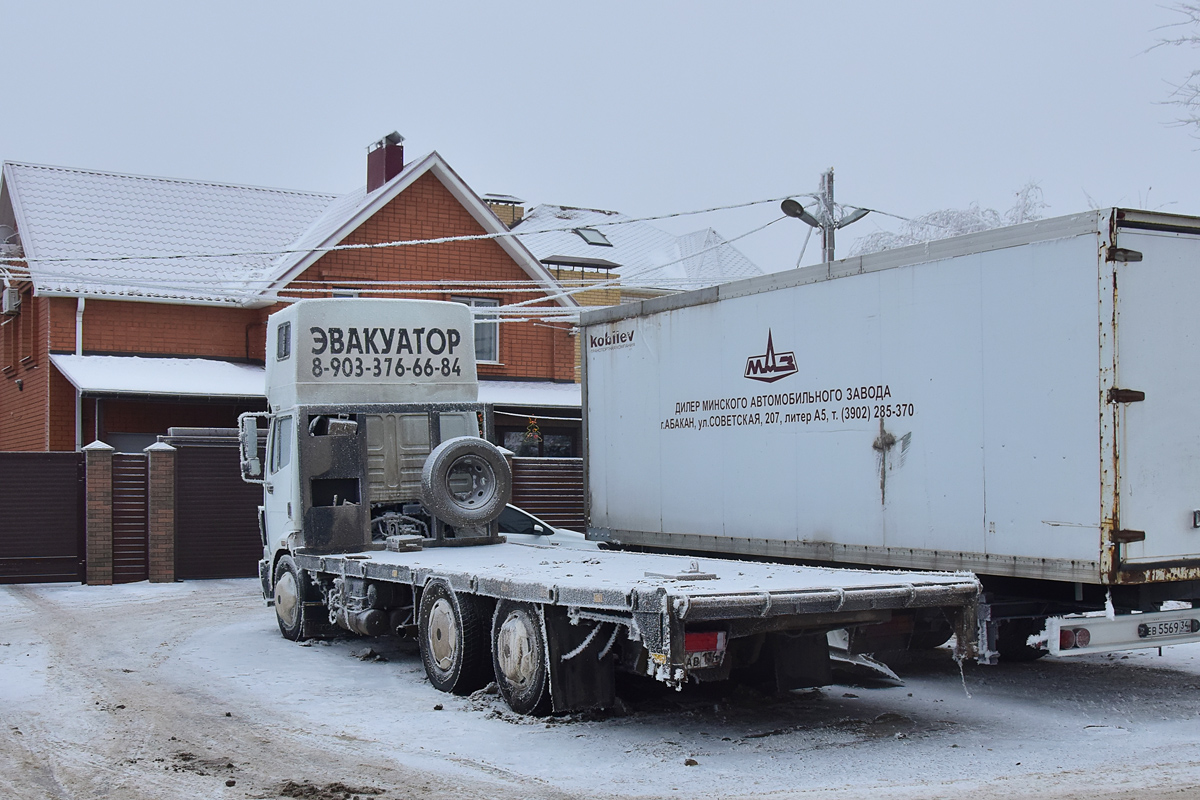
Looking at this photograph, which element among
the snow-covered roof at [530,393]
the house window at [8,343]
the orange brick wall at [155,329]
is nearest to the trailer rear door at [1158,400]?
the snow-covered roof at [530,393]

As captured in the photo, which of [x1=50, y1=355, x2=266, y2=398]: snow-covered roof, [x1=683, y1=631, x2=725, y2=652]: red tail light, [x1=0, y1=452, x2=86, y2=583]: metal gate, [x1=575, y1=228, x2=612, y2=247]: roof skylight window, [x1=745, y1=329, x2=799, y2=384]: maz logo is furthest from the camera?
[x1=575, y1=228, x2=612, y2=247]: roof skylight window

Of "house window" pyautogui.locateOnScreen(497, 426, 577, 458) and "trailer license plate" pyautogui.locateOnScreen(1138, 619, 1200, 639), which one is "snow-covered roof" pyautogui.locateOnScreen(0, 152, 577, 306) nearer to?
"house window" pyautogui.locateOnScreen(497, 426, 577, 458)

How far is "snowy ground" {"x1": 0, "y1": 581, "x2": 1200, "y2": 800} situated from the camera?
22.2 feet

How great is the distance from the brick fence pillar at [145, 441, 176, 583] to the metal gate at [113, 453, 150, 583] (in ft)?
0.35

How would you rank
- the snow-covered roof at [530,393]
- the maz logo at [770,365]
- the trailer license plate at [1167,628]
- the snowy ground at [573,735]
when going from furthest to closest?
the snow-covered roof at [530,393], the maz logo at [770,365], the trailer license plate at [1167,628], the snowy ground at [573,735]

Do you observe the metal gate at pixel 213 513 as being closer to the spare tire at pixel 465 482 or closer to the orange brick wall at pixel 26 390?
the orange brick wall at pixel 26 390

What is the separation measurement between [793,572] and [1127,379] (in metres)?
2.62

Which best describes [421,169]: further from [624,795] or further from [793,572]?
[624,795]

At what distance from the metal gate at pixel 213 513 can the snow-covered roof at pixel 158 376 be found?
112 inches

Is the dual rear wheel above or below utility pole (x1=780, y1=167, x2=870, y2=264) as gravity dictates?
below

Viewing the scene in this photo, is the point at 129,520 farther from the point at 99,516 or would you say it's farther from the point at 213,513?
the point at 213,513

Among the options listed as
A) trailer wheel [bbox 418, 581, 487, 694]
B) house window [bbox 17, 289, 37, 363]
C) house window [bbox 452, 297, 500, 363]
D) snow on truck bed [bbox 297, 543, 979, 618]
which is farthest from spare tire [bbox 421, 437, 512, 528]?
house window [bbox 17, 289, 37, 363]

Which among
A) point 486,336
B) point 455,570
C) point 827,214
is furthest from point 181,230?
point 455,570

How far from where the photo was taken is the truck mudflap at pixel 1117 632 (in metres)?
8.28
